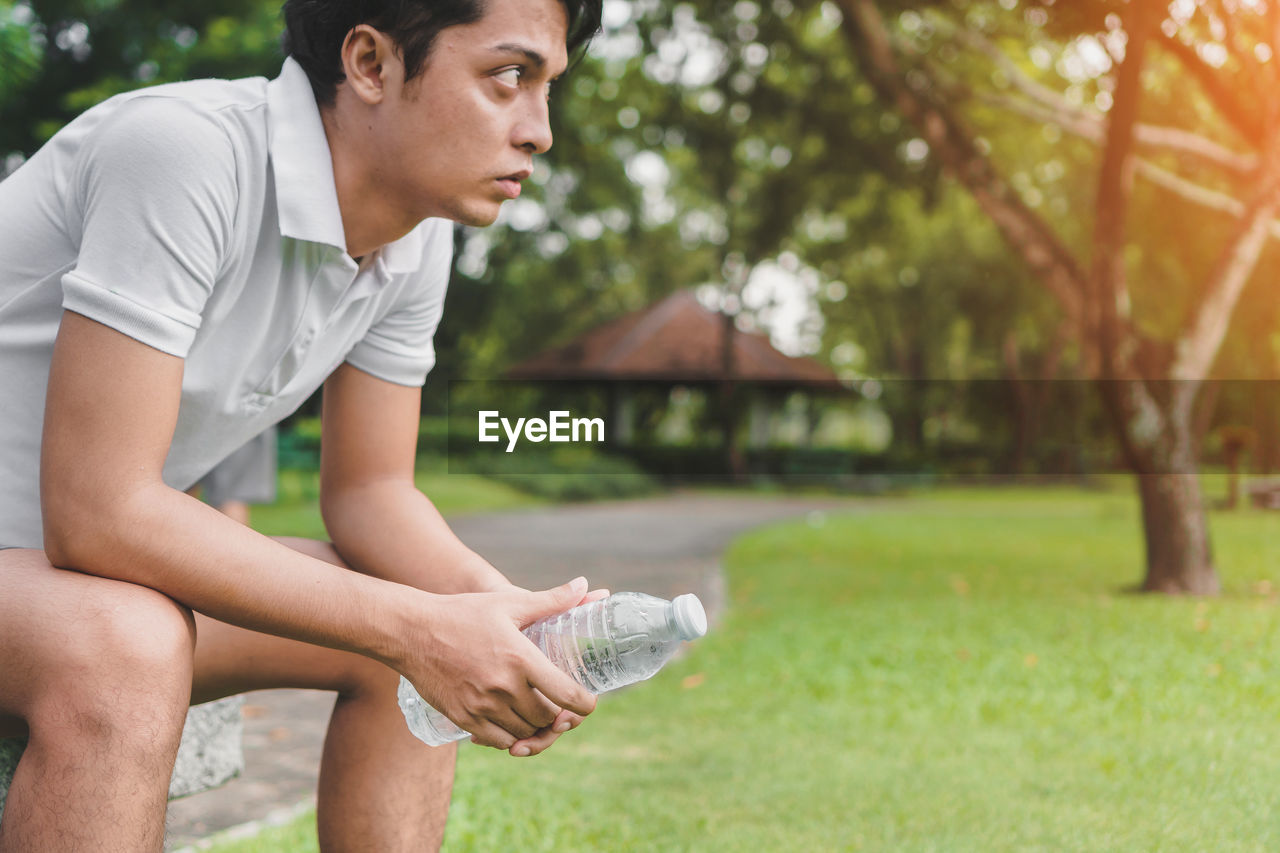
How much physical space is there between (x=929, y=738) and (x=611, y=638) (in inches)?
112

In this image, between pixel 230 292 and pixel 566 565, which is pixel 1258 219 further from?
pixel 230 292

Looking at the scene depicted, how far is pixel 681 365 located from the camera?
28.6 meters

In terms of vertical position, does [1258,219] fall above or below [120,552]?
above

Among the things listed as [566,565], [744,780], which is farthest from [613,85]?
[744,780]

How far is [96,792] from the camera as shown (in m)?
1.26

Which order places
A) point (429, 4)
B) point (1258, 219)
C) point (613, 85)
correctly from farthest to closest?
1. point (613, 85)
2. point (1258, 219)
3. point (429, 4)


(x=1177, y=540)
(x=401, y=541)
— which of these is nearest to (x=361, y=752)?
(x=401, y=541)

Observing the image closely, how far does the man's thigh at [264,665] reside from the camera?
1.73 meters

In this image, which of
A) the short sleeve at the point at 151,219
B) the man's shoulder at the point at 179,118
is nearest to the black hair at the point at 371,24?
the man's shoulder at the point at 179,118

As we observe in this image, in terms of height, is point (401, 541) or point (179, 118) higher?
point (179, 118)

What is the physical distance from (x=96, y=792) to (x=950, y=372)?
38.5 metres

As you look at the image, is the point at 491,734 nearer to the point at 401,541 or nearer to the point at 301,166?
the point at 401,541

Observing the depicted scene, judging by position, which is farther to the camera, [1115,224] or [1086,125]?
[1086,125]

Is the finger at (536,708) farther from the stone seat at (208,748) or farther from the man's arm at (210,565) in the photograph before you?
the stone seat at (208,748)
